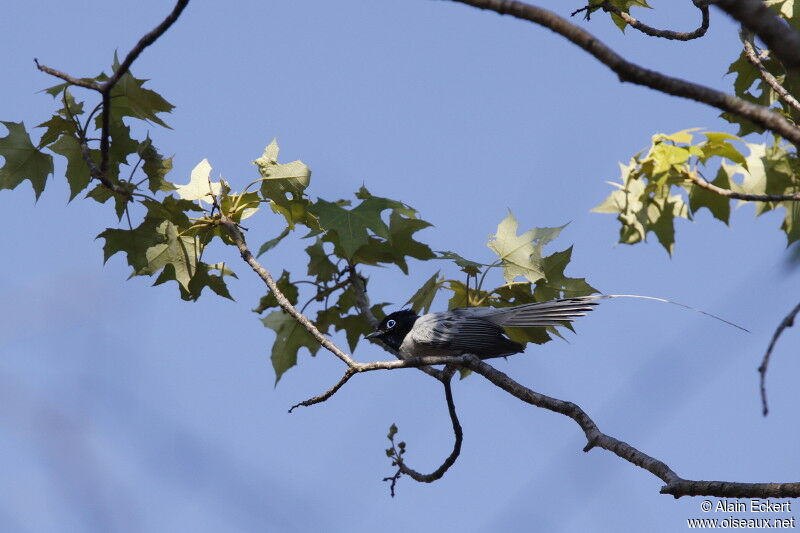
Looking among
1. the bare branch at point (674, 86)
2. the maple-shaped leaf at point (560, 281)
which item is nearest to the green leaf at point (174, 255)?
the maple-shaped leaf at point (560, 281)

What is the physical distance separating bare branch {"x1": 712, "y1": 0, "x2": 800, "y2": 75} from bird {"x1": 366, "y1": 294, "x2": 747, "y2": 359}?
8.98 feet

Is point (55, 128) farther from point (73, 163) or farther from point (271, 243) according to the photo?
point (271, 243)

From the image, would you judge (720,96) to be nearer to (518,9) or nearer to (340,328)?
(518,9)

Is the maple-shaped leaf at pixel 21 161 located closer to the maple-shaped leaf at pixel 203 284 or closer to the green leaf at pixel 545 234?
the maple-shaped leaf at pixel 203 284

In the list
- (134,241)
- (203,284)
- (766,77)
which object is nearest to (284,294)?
(203,284)

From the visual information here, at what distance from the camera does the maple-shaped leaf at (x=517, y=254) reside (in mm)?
5094

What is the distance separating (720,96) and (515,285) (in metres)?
2.88

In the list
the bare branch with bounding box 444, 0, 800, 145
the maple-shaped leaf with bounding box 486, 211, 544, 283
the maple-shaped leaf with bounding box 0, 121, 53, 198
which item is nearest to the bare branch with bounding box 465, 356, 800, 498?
the maple-shaped leaf with bounding box 486, 211, 544, 283

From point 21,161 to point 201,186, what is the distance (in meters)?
1.13

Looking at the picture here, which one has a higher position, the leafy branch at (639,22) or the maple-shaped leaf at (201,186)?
the leafy branch at (639,22)

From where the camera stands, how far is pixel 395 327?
5891 mm

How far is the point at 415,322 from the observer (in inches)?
226

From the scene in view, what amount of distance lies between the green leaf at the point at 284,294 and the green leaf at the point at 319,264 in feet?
0.66

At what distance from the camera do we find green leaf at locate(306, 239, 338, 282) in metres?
5.81
